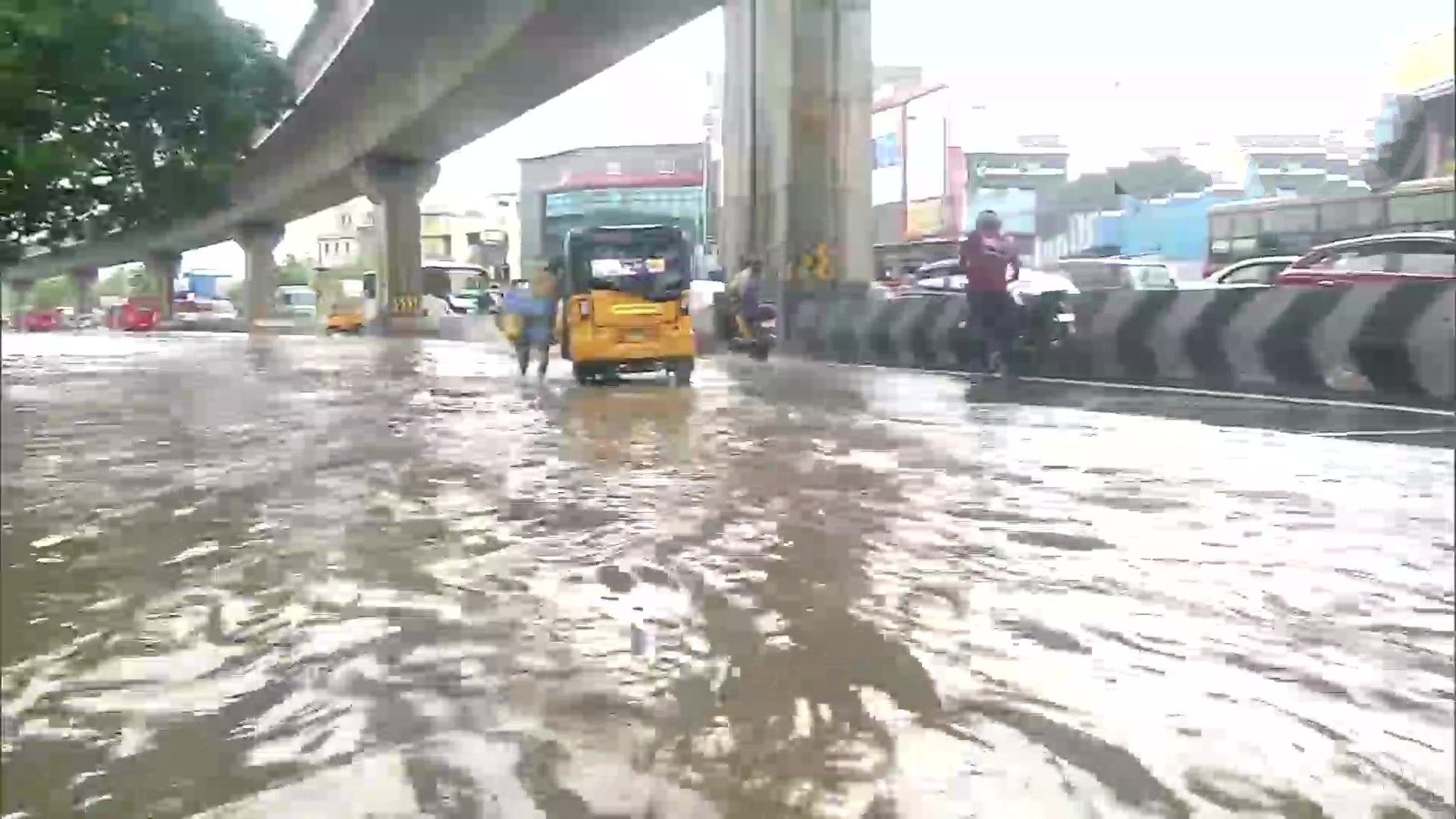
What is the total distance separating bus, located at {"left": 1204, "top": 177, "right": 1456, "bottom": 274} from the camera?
21.8 m

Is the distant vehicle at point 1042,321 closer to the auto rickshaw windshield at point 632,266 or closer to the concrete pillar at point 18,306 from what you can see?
the auto rickshaw windshield at point 632,266

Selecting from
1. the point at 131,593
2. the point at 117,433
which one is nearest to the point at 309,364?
the point at 117,433

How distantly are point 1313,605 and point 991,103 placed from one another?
19742mm

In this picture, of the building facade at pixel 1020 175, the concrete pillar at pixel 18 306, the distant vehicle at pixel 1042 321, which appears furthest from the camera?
the building facade at pixel 1020 175

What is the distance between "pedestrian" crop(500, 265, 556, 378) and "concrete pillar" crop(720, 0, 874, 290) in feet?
27.3

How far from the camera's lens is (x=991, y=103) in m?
24.0

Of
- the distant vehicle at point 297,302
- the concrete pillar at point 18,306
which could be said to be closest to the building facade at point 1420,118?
the concrete pillar at point 18,306

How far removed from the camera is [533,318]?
60.8 feet

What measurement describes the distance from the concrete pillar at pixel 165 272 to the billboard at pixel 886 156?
26.9 metres

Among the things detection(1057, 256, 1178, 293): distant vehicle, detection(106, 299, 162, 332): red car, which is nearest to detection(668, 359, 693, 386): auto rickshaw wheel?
detection(1057, 256, 1178, 293): distant vehicle

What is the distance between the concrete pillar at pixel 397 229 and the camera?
4494 centimetres

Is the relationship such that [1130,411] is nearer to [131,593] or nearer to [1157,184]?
[131,593]

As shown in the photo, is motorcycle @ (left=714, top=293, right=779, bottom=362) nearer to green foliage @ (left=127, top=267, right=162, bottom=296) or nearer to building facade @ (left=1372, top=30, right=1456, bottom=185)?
building facade @ (left=1372, top=30, right=1456, bottom=185)

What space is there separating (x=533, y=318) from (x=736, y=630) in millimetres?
13954
